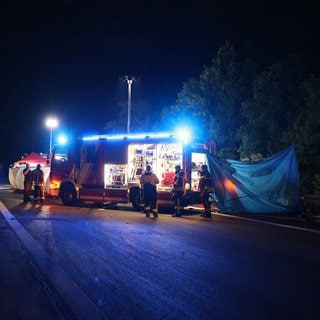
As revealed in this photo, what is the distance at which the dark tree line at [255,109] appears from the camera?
19.4 m

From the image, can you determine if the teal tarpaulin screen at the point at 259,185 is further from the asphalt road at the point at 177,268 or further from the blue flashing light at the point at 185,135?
the asphalt road at the point at 177,268

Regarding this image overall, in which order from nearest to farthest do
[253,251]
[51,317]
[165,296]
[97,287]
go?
[51,317]
[165,296]
[97,287]
[253,251]

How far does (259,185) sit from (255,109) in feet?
27.5

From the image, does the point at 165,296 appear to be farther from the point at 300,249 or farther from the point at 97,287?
the point at 300,249

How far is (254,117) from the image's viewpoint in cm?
2375

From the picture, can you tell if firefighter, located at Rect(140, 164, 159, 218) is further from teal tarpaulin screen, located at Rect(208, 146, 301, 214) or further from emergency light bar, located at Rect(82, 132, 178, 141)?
teal tarpaulin screen, located at Rect(208, 146, 301, 214)

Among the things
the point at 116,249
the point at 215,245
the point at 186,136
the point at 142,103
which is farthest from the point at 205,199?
the point at 142,103

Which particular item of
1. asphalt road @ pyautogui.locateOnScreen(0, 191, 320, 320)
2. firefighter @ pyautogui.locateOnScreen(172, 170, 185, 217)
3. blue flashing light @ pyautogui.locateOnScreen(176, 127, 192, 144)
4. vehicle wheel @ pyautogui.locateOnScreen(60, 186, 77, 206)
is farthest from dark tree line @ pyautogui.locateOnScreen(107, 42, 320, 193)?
asphalt road @ pyautogui.locateOnScreen(0, 191, 320, 320)

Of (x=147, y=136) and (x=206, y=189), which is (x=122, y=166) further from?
(x=206, y=189)

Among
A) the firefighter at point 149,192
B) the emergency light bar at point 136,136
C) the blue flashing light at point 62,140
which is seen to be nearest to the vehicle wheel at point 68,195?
the blue flashing light at point 62,140

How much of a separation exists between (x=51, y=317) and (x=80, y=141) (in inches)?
563

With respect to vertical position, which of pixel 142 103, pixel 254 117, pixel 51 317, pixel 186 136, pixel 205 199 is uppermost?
pixel 142 103

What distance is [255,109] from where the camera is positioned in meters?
23.7

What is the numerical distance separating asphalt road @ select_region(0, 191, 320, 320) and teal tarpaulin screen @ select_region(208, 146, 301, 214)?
2972 millimetres
